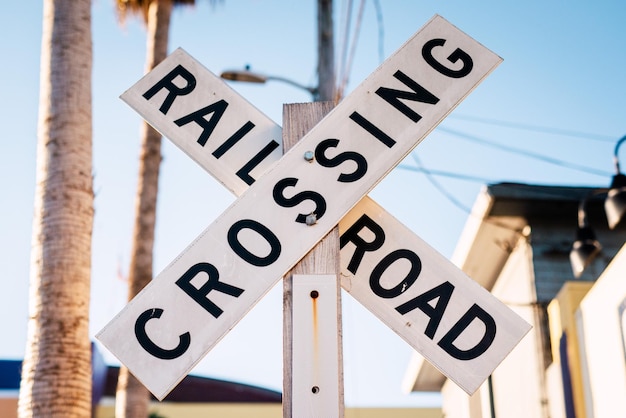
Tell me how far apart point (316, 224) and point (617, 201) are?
8487mm

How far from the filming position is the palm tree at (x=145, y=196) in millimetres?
10945

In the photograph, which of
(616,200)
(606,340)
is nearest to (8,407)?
(606,340)

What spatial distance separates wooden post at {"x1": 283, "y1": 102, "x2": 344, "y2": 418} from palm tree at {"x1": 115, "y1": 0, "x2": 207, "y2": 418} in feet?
27.4

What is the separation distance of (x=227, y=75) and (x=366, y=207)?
10555 millimetres

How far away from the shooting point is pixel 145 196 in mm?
12500

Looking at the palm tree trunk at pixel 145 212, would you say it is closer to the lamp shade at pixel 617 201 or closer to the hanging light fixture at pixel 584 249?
the hanging light fixture at pixel 584 249

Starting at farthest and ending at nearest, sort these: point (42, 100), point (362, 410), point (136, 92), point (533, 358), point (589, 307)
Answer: point (362, 410) → point (533, 358) → point (589, 307) → point (42, 100) → point (136, 92)

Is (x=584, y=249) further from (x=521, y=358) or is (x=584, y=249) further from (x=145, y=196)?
(x=145, y=196)

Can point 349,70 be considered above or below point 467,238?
above

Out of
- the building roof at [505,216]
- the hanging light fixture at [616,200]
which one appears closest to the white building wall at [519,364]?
the building roof at [505,216]

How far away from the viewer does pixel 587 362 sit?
11148 millimetres

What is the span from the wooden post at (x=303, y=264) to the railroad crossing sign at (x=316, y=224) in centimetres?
4

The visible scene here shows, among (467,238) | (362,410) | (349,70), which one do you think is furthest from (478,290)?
(362,410)

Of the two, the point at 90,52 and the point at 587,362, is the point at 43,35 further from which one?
the point at 587,362
